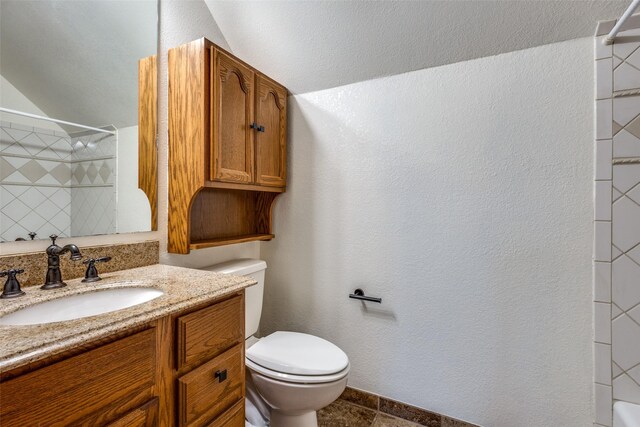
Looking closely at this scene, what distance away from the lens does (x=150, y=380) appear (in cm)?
77

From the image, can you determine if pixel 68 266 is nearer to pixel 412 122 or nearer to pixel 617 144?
pixel 412 122

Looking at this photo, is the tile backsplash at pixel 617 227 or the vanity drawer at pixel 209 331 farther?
the tile backsplash at pixel 617 227

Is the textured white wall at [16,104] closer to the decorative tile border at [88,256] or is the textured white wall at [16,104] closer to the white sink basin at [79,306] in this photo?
the decorative tile border at [88,256]

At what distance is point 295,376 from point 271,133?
120 cm

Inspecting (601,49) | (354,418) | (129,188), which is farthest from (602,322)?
(129,188)

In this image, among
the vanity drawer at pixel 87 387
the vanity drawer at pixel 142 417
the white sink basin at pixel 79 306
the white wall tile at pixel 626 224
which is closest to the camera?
the vanity drawer at pixel 87 387

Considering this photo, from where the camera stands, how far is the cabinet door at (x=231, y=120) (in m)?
1.32

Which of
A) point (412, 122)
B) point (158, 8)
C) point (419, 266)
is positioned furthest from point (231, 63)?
point (419, 266)

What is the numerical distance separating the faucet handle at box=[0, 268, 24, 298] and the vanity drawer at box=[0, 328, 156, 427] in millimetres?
437

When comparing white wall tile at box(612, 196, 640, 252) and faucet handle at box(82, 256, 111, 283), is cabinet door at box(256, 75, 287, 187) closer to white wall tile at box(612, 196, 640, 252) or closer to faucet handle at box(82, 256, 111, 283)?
faucet handle at box(82, 256, 111, 283)

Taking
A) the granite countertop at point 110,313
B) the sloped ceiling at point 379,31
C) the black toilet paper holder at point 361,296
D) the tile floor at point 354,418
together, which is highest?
the sloped ceiling at point 379,31

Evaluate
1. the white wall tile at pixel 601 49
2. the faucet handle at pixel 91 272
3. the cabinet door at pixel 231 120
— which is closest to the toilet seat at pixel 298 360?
the faucet handle at pixel 91 272

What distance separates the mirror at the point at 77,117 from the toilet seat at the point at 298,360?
760mm

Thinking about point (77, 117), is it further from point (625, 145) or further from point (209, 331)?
point (625, 145)
